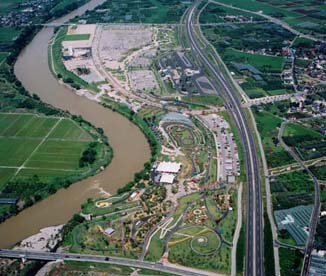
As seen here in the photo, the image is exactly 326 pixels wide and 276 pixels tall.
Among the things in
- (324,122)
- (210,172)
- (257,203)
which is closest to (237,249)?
(257,203)

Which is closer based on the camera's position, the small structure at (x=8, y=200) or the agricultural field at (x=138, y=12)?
the small structure at (x=8, y=200)

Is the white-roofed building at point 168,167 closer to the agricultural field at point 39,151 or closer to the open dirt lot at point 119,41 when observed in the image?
the agricultural field at point 39,151

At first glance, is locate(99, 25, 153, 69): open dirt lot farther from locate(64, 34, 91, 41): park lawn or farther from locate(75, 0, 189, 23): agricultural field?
locate(75, 0, 189, 23): agricultural field

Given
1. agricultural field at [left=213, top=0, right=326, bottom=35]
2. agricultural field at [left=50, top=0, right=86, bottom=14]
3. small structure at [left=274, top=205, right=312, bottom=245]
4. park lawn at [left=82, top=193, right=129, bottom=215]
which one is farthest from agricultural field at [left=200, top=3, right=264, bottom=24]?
small structure at [left=274, top=205, right=312, bottom=245]

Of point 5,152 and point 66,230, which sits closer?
point 66,230

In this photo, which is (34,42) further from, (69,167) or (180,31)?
(69,167)

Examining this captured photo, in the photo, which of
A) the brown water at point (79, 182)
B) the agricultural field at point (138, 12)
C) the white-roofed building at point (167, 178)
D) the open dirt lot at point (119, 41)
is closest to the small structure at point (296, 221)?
the white-roofed building at point (167, 178)
